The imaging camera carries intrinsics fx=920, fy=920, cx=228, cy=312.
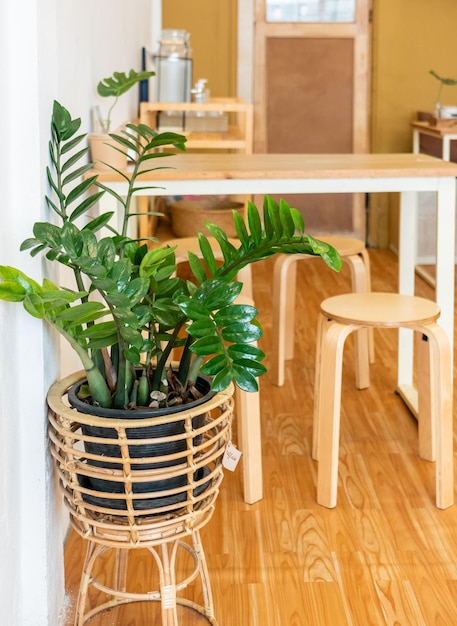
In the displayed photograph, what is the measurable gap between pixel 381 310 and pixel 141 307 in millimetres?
1000

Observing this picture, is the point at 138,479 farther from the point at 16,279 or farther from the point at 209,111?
the point at 209,111

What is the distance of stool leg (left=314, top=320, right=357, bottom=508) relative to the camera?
2309 mm

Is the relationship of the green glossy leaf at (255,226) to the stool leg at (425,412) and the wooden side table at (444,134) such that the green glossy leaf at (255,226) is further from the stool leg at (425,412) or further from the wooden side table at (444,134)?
the wooden side table at (444,134)

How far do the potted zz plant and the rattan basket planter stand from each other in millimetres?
14

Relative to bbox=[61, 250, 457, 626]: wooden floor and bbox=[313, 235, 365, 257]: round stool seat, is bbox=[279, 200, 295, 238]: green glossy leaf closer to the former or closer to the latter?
bbox=[61, 250, 457, 626]: wooden floor

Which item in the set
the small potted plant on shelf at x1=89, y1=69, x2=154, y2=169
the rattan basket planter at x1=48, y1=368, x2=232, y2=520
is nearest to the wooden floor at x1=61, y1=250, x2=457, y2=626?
the rattan basket planter at x1=48, y1=368, x2=232, y2=520

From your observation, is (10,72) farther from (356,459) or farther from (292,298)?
(292,298)

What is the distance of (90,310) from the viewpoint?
4.85ft

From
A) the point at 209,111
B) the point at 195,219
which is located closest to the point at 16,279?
the point at 195,219

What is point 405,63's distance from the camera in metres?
5.81

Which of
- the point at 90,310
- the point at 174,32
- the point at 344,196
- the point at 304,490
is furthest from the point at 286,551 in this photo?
the point at 344,196

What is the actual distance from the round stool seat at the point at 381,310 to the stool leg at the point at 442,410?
0.05 meters

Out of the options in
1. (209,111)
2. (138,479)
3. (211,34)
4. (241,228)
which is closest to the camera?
(138,479)

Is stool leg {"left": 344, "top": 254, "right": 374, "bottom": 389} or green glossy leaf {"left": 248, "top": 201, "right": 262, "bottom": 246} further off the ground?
green glossy leaf {"left": 248, "top": 201, "right": 262, "bottom": 246}
